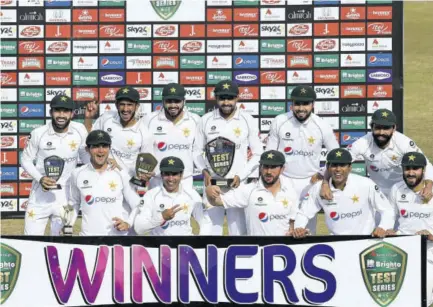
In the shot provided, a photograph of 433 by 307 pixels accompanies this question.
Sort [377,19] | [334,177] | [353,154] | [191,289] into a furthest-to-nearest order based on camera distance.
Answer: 1. [377,19]
2. [353,154]
3. [334,177]
4. [191,289]

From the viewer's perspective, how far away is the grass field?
2973 cm

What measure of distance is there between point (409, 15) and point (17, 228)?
927 inches

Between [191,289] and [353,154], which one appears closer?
[191,289]

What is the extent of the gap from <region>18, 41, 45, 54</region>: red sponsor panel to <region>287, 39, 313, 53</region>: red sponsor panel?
381 cm

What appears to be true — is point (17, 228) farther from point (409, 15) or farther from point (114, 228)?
point (409, 15)

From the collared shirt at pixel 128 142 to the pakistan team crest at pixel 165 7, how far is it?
4.08 meters

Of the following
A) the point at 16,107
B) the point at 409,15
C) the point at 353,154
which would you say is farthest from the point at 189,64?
the point at 409,15

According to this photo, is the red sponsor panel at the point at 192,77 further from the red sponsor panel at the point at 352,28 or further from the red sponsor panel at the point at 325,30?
the red sponsor panel at the point at 352,28

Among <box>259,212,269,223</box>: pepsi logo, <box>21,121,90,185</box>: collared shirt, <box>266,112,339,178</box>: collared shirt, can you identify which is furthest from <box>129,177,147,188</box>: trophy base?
<box>266,112,339,178</box>: collared shirt

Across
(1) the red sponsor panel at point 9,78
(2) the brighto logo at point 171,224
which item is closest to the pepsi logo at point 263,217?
(2) the brighto logo at point 171,224

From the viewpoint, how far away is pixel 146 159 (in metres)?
14.9

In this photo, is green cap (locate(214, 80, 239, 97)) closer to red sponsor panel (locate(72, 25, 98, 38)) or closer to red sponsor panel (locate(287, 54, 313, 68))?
red sponsor panel (locate(287, 54, 313, 68))

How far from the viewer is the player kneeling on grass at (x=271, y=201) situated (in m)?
14.0

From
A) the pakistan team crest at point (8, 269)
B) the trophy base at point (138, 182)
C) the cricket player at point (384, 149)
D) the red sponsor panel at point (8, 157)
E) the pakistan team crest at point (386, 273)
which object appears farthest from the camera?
the red sponsor panel at point (8, 157)
